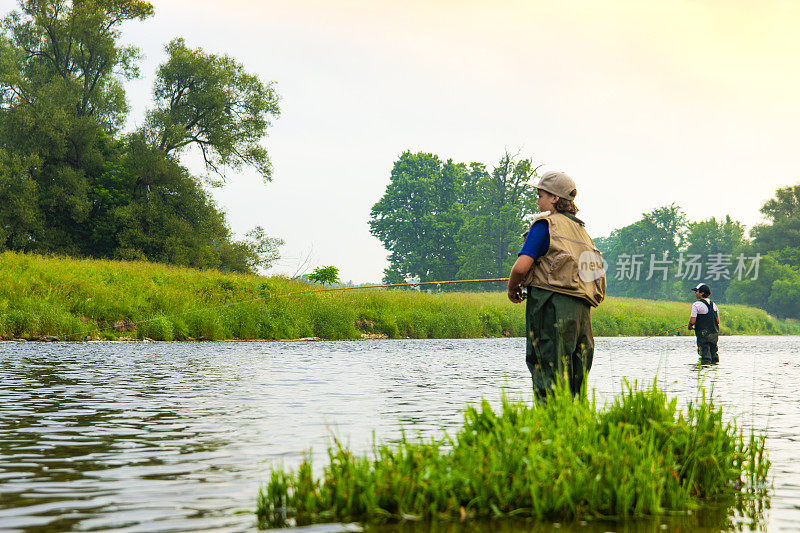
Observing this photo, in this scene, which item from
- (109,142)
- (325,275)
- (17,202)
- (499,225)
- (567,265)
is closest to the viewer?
(567,265)

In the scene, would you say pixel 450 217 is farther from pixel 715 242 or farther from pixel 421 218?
pixel 715 242

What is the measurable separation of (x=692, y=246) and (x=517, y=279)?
110200mm

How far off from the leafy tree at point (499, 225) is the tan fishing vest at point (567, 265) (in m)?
64.5

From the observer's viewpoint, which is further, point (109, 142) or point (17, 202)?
point (109, 142)

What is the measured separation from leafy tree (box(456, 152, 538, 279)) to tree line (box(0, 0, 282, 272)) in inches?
1044

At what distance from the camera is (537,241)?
598 centimetres

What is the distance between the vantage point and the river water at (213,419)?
168 inches

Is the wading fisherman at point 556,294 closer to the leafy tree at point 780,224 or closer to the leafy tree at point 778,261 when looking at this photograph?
the leafy tree at point 778,261

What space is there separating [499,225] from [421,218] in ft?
38.8

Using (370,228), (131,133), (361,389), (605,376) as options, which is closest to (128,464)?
(361,389)

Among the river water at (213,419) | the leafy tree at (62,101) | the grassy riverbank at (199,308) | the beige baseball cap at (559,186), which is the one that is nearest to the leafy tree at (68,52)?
the leafy tree at (62,101)

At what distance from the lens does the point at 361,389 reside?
1112 cm

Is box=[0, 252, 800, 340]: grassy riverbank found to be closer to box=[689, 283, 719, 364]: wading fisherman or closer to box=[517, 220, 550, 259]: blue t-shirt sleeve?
box=[689, 283, 719, 364]: wading fisherman

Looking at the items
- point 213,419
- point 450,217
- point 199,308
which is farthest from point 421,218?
point 213,419
